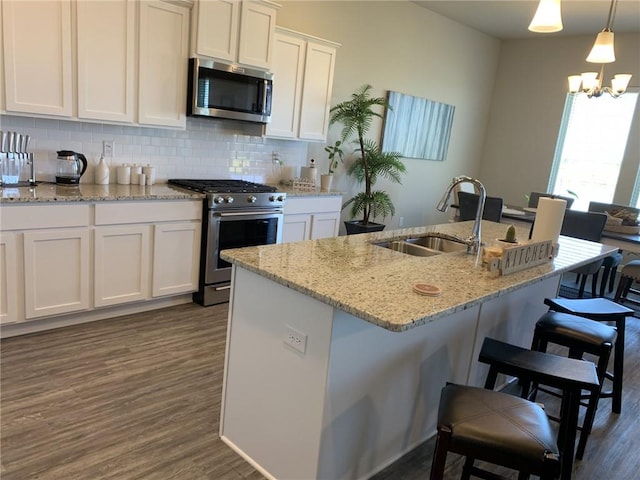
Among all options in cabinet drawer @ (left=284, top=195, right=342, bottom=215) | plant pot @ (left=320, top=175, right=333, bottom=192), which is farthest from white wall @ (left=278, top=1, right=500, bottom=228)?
cabinet drawer @ (left=284, top=195, right=342, bottom=215)

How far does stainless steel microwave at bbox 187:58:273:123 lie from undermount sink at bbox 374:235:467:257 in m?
1.99

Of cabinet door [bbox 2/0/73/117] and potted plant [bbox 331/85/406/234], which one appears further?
potted plant [bbox 331/85/406/234]

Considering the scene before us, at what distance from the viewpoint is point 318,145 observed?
5254mm

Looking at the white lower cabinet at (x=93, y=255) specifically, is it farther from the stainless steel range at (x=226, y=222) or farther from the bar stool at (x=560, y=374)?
the bar stool at (x=560, y=374)

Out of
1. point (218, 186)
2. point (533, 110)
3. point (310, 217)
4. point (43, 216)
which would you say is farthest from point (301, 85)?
point (533, 110)

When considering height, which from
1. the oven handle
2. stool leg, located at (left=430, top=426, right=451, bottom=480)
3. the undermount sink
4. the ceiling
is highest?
the ceiling

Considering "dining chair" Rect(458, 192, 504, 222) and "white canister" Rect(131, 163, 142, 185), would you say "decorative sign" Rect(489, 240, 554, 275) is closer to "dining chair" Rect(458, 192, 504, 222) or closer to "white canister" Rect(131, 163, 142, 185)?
"dining chair" Rect(458, 192, 504, 222)

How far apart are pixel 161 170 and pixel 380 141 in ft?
9.31

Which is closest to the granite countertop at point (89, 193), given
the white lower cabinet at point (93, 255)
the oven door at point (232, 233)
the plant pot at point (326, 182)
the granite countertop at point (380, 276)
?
the white lower cabinet at point (93, 255)

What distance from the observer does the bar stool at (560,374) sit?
6.09 ft

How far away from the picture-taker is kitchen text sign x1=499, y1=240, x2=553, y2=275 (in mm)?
2131

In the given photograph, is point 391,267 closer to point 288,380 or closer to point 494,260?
point 494,260

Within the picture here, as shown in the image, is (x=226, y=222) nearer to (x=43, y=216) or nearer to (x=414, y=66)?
(x=43, y=216)

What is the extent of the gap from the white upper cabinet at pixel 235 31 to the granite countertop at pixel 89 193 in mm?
1084
